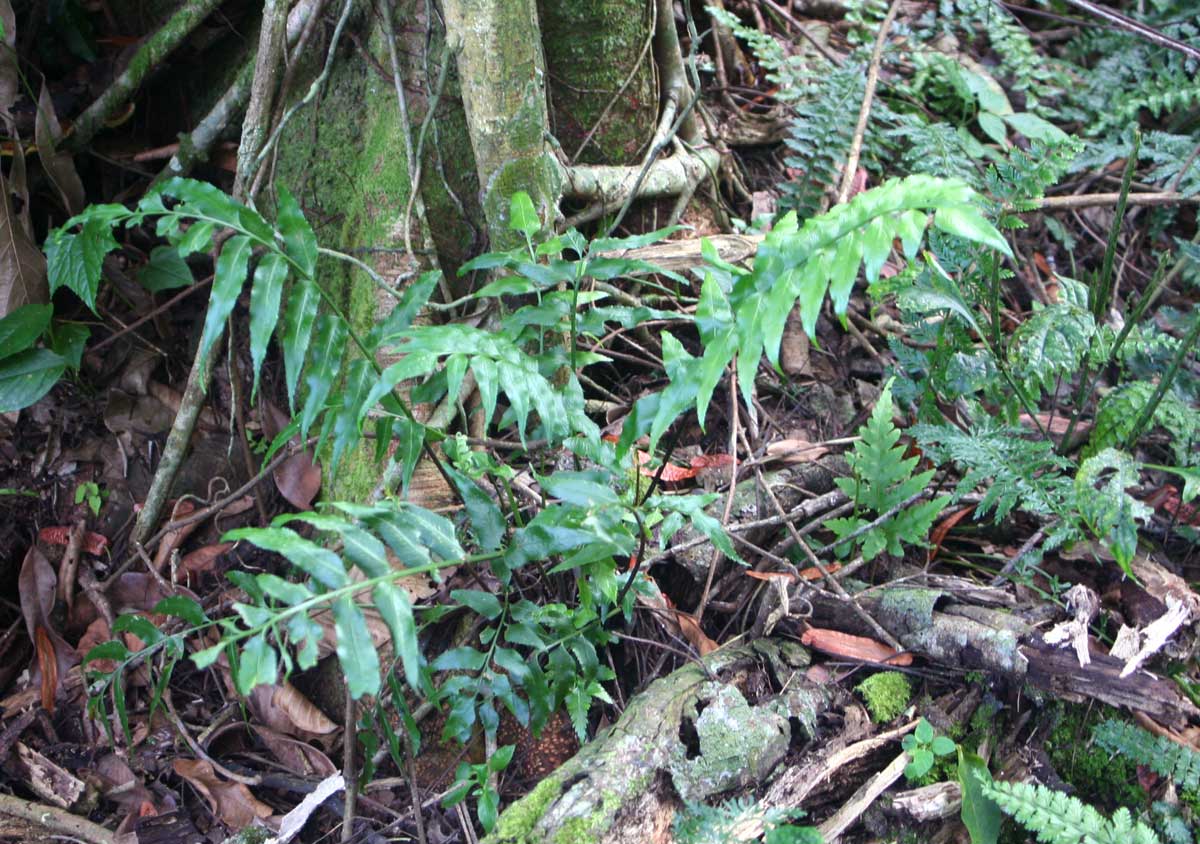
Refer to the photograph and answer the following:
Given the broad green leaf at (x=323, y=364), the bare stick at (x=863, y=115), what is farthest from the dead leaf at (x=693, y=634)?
the bare stick at (x=863, y=115)

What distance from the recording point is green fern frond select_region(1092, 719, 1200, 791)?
200cm

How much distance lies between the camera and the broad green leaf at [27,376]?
2.70m

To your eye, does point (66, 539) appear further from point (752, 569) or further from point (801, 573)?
point (801, 573)

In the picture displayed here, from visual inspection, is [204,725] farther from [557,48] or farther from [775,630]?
[557,48]

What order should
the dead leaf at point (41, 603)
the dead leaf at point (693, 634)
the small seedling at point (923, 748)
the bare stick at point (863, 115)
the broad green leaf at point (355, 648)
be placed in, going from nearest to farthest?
1. the broad green leaf at point (355, 648)
2. the small seedling at point (923, 748)
3. the dead leaf at point (693, 634)
4. the dead leaf at point (41, 603)
5. the bare stick at point (863, 115)

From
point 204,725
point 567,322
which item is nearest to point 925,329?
point 567,322

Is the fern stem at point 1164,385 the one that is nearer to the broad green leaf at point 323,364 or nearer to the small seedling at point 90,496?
the broad green leaf at point 323,364

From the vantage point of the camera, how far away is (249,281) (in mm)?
3109

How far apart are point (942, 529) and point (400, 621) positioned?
1.78 metres

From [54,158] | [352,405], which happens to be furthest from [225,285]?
[54,158]

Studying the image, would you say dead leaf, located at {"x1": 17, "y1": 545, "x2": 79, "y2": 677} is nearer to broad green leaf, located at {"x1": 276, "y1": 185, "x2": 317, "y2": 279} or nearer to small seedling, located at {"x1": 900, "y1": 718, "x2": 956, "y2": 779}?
broad green leaf, located at {"x1": 276, "y1": 185, "x2": 317, "y2": 279}

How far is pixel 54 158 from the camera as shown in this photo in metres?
2.90

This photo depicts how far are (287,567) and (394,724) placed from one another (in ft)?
2.07

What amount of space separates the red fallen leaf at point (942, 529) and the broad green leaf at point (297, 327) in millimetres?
1775
